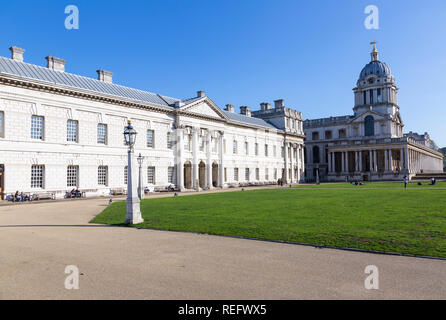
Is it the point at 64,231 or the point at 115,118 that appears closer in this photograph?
the point at 64,231

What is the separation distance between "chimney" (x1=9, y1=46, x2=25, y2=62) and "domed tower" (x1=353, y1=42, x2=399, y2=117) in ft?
259

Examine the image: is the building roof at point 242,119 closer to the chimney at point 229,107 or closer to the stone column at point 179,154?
the chimney at point 229,107

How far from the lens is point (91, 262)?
312 inches

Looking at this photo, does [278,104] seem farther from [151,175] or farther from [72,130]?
[72,130]

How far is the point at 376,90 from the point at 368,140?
17.4 m

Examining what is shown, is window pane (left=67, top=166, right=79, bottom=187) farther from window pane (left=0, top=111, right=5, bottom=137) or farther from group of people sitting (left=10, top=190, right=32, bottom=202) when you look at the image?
window pane (left=0, top=111, right=5, bottom=137)

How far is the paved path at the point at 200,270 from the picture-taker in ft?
18.6

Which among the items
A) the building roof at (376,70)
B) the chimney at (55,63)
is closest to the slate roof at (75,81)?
the chimney at (55,63)

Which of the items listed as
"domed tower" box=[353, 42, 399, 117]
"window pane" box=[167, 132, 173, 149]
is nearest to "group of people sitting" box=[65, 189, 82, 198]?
"window pane" box=[167, 132, 173, 149]

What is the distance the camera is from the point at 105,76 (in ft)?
132
